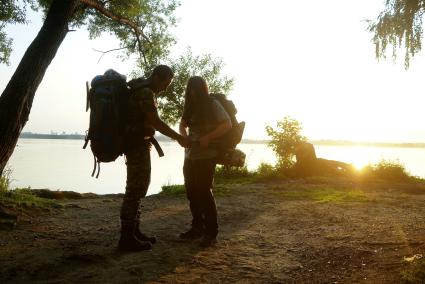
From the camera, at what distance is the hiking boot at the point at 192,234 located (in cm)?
571

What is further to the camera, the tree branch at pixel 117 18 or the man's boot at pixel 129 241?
the tree branch at pixel 117 18

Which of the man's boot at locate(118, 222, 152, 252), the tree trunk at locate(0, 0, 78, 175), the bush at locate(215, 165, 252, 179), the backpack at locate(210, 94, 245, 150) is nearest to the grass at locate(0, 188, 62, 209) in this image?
the tree trunk at locate(0, 0, 78, 175)

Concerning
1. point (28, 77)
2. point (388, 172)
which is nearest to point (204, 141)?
point (28, 77)

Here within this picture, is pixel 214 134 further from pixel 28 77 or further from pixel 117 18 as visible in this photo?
pixel 117 18

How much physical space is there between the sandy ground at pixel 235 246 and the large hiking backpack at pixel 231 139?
122 centimetres

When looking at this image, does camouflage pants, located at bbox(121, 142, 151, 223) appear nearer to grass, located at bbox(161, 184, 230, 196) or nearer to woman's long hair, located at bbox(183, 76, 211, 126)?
woman's long hair, located at bbox(183, 76, 211, 126)

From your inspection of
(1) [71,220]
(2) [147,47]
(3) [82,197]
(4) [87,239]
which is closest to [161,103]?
(2) [147,47]

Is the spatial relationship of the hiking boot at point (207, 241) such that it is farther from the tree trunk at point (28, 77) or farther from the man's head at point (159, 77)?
the tree trunk at point (28, 77)

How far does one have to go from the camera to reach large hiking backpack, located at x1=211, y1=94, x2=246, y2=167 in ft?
17.6

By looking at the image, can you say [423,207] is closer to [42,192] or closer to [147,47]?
[147,47]

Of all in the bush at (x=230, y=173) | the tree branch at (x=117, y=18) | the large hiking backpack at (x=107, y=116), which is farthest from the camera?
the bush at (x=230, y=173)

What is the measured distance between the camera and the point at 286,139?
18828 mm

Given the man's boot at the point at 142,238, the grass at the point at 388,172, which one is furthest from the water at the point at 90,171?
the man's boot at the point at 142,238

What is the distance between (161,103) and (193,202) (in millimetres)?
15006
